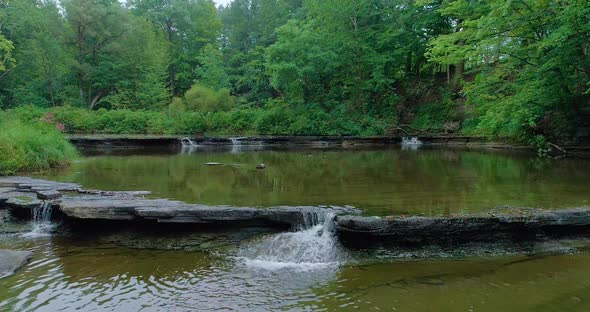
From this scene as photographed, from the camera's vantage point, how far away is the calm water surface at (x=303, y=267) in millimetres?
4273

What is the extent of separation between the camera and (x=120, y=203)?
6.99 meters

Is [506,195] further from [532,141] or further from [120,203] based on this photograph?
[532,141]

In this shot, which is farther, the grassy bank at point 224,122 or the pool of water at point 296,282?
the grassy bank at point 224,122

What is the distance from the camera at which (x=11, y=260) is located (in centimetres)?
534

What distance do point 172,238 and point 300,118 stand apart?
20759mm

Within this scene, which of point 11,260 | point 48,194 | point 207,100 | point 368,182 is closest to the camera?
point 11,260

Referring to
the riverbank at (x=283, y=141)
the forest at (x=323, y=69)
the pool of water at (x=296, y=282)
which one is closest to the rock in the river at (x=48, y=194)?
the pool of water at (x=296, y=282)

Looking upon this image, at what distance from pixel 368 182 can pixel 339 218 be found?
4.04m

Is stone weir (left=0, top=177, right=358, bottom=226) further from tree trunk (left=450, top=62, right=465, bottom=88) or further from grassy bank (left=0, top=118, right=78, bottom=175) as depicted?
tree trunk (left=450, top=62, right=465, bottom=88)

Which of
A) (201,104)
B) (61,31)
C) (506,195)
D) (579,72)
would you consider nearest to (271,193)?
(506,195)

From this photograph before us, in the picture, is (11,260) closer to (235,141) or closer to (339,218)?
(339,218)

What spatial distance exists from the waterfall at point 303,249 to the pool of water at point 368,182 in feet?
3.29

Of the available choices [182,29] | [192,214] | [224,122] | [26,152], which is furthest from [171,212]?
[182,29]

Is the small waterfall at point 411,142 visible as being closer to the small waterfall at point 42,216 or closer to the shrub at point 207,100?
the shrub at point 207,100
